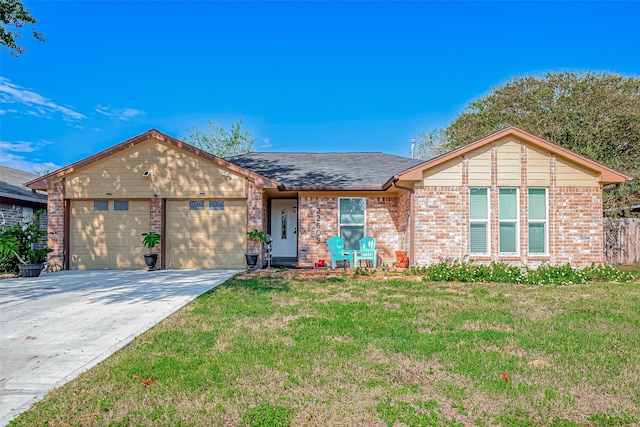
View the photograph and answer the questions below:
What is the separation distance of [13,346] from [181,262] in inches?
301

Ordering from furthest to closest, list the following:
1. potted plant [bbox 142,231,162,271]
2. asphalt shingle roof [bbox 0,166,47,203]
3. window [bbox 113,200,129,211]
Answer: asphalt shingle roof [bbox 0,166,47,203]
window [bbox 113,200,129,211]
potted plant [bbox 142,231,162,271]

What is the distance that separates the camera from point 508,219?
10602 millimetres

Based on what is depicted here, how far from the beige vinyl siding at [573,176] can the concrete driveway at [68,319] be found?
30.8 ft

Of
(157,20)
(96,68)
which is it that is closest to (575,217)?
(157,20)

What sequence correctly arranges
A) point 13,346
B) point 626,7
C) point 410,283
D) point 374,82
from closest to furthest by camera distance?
1. point 13,346
2. point 410,283
3. point 626,7
4. point 374,82

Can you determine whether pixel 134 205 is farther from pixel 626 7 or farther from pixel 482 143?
pixel 626 7

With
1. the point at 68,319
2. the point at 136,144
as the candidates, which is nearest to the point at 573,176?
the point at 68,319

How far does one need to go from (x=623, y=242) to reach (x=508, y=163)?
23.7 ft

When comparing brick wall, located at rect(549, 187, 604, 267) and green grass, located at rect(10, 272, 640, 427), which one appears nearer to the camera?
green grass, located at rect(10, 272, 640, 427)

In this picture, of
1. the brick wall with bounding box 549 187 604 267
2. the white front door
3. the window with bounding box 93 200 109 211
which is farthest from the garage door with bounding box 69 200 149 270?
the brick wall with bounding box 549 187 604 267

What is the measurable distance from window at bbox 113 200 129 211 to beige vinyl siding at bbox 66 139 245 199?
256 millimetres

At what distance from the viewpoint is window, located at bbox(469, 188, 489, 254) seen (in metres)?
10.5

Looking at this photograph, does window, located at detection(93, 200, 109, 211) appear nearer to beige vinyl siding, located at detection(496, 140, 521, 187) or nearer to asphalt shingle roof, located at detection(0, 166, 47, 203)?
asphalt shingle roof, located at detection(0, 166, 47, 203)

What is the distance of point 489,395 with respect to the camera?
3098mm
